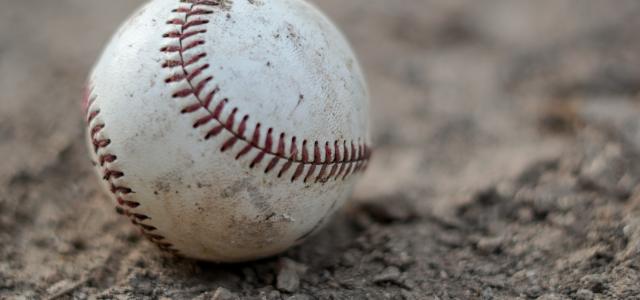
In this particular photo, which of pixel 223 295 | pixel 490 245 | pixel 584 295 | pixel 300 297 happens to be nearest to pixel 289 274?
pixel 300 297

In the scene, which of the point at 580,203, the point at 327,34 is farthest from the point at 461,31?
the point at 327,34

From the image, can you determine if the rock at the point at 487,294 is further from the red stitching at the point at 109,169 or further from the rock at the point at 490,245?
the red stitching at the point at 109,169

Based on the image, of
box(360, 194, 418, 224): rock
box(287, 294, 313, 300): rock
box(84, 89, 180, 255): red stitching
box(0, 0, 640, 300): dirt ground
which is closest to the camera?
box(84, 89, 180, 255): red stitching

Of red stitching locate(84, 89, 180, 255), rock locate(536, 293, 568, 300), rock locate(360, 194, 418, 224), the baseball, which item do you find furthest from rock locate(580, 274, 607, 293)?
red stitching locate(84, 89, 180, 255)

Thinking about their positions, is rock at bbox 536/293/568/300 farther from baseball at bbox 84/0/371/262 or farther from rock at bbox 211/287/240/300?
rock at bbox 211/287/240/300

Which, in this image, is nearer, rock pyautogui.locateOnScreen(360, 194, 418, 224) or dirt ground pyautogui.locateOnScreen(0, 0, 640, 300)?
dirt ground pyautogui.locateOnScreen(0, 0, 640, 300)

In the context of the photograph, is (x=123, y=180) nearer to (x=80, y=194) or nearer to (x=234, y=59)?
(x=234, y=59)
